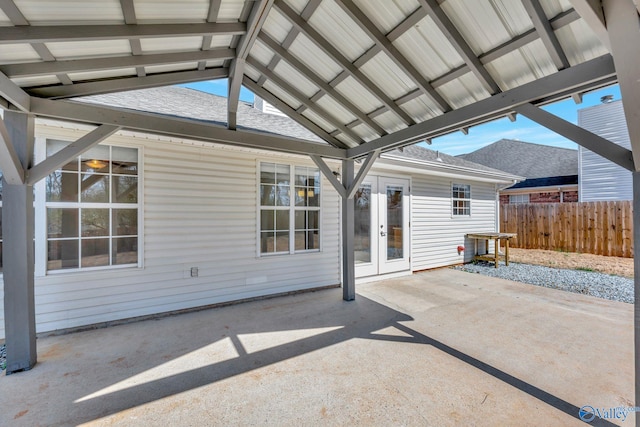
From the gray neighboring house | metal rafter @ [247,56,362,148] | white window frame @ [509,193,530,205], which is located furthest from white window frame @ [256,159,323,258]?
white window frame @ [509,193,530,205]

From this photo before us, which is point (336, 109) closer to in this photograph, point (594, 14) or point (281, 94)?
point (281, 94)

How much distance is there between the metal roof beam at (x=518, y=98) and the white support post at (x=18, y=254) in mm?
4075

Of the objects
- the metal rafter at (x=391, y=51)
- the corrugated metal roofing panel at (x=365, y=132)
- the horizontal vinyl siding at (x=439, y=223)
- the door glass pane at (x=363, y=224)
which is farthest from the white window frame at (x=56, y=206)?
the horizontal vinyl siding at (x=439, y=223)

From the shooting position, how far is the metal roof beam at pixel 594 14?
4.48 ft

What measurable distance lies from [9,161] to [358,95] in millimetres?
3625

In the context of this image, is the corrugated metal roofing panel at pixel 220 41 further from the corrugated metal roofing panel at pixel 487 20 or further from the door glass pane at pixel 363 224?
the door glass pane at pixel 363 224

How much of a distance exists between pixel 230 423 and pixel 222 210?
3.17 meters

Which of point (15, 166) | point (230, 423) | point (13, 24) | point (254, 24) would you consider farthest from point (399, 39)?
point (15, 166)

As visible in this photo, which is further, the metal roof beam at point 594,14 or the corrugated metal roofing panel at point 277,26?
the corrugated metal roofing panel at point 277,26

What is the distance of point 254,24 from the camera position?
2562mm

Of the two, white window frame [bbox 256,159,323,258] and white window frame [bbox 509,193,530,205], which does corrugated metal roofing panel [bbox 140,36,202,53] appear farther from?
white window frame [bbox 509,193,530,205]

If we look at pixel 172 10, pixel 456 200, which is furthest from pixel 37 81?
pixel 456 200

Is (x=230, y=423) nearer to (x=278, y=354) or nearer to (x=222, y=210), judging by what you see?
(x=278, y=354)

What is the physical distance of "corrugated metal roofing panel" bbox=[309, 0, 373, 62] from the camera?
258cm
